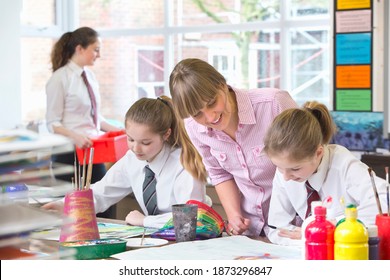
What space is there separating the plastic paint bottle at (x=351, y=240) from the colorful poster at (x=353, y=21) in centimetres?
299

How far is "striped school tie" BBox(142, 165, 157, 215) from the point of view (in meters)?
2.53

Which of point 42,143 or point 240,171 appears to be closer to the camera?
point 42,143

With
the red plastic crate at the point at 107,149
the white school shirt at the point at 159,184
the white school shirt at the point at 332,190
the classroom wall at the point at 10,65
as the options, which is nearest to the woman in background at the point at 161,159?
the white school shirt at the point at 159,184

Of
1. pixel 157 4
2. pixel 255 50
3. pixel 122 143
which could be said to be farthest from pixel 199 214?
pixel 157 4

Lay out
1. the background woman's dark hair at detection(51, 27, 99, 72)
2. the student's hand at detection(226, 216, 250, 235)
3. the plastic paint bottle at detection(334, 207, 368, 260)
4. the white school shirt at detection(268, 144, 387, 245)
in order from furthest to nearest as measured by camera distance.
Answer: the background woman's dark hair at detection(51, 27, 99, 72)
the student's hand at detection(226, 216, 250, 235)
the white school shirt at detection(268, 144, 387, 245)
the plastic paint bottle at detection(334, 207, 368, 260)

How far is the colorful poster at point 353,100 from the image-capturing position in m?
4.23

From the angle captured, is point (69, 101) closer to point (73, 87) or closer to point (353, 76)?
point (73, 87)

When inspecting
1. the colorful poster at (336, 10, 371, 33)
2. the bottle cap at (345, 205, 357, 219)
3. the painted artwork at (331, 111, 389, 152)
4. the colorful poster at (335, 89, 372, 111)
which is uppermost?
the colorful poster at (336, 10, 371, 33)

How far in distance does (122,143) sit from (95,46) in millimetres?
696

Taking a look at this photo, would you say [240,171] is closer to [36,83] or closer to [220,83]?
[220,83]

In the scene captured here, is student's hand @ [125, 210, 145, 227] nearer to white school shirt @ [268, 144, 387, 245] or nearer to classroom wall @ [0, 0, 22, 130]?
white school shirt @ [268, 144, 387, 245]

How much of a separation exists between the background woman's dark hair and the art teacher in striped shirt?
7.34 feet

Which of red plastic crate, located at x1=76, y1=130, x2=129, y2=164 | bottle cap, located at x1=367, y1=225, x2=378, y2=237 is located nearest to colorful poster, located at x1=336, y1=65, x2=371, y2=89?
red plastic crate, located at x1=76, y1=130, x2=129, y2=164
